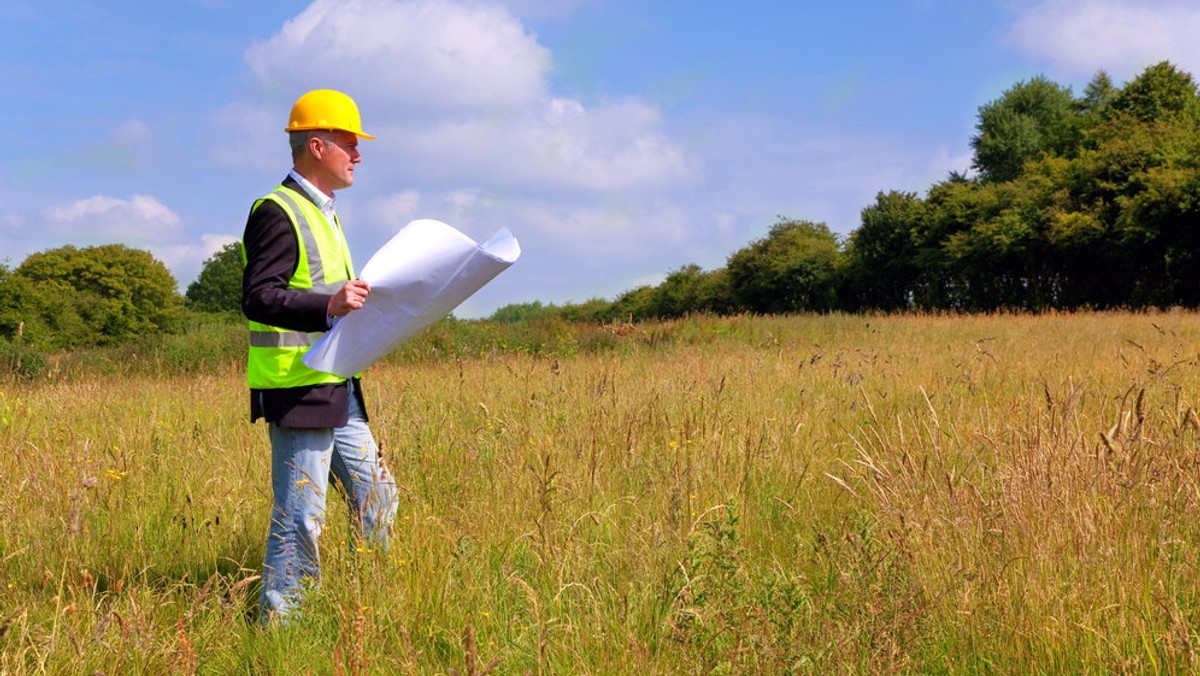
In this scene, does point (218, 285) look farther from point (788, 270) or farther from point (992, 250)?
point (992, 250)

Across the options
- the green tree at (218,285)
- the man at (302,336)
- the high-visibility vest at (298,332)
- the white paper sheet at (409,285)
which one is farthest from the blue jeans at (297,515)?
the green tree at (218,285)

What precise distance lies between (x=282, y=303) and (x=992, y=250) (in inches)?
1420

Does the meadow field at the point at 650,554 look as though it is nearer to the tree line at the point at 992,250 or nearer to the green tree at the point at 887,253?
the tree line at the point at 992,250

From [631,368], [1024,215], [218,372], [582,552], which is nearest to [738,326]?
[631,368]

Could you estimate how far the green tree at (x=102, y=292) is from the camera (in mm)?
48844

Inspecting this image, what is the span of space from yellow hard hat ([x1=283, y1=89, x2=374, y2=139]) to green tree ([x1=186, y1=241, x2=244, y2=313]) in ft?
204

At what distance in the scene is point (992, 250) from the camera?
34625 millimetres

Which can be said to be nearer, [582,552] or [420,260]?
[420,260]

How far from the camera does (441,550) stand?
2.99m

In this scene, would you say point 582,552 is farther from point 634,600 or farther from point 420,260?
point 420,260

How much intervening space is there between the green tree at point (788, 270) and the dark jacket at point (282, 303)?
143 ft

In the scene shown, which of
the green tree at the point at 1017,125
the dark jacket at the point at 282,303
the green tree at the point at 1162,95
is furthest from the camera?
the green tree at the point at 1017,125

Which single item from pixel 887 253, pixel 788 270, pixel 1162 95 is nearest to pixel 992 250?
pixel 887 253

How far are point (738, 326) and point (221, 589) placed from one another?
1516cm
